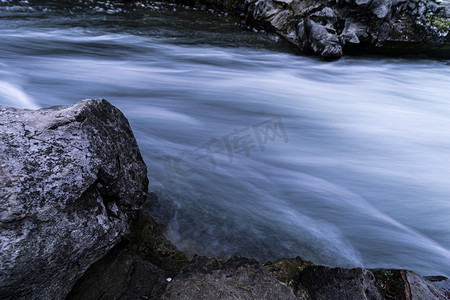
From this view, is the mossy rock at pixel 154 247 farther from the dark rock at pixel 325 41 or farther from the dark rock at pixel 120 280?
the dark rock at pixel 325 41

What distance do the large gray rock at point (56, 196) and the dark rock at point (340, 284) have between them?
59.7 inches

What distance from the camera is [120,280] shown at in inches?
81.0

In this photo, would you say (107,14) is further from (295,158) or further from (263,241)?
(263,241)

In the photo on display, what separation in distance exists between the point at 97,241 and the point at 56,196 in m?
0.45

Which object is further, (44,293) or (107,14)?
(107,14)

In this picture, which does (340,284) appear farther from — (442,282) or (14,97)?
(14,97)

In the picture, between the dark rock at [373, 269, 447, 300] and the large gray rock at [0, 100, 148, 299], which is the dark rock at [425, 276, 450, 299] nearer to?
the dark rock at [373, 269, 447, 300]

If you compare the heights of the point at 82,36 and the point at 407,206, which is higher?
the point at 82,36

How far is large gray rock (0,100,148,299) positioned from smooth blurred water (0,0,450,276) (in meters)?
0.82

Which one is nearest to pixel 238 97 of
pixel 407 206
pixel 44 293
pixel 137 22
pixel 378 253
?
pixel 407 206

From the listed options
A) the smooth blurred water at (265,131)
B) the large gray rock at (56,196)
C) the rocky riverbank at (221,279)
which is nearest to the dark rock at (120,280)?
the rocky riverbank at (221,279)

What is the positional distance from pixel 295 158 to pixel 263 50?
5831 mm

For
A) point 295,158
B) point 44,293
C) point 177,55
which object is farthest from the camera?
point 177,55

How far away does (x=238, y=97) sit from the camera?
6.10 meters
